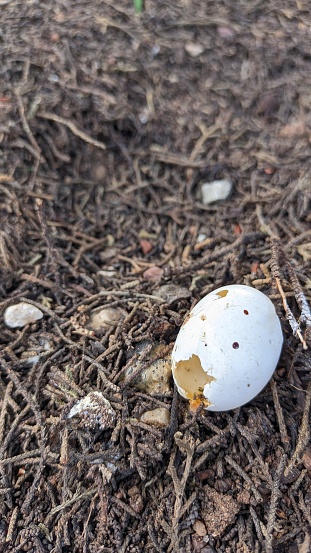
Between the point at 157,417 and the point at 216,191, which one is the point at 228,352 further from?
the point at 216,191

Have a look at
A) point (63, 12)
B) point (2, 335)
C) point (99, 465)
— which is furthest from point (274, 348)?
point (63, 12)

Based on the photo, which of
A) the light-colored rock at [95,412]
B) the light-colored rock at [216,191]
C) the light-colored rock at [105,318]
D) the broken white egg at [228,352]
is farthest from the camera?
the light-colored rock at [216,191]

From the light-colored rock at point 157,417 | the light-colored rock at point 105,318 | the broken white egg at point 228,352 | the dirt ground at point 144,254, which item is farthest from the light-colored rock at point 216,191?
the light-colored rock at point 157,417

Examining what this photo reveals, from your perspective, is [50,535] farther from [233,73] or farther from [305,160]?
[233,73]

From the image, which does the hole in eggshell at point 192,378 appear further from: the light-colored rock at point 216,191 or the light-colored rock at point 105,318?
the light-colored rock at point 216,191

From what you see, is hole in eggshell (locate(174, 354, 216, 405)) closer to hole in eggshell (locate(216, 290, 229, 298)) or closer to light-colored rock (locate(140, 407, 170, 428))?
light-colored rock (locate(140, 407, 170, 428))
